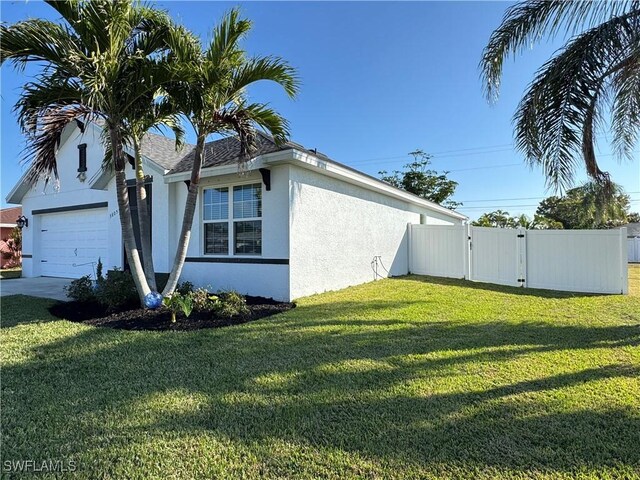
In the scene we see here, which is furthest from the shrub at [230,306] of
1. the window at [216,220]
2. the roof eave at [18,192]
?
the roof eave at [18,192]

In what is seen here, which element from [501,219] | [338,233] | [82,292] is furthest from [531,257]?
[501,219]

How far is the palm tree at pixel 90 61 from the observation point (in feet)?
17.9

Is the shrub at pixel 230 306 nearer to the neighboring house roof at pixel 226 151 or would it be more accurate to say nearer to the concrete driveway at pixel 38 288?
the neighboring house roof at pixel 226 151

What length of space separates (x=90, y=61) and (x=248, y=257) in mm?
4986

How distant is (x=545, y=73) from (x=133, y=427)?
7098mm

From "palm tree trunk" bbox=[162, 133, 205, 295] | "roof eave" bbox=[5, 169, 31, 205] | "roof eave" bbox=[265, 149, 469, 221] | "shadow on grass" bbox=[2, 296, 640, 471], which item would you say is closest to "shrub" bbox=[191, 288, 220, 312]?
"palm tree trunk" bbox=[162, 133, 205, 295]

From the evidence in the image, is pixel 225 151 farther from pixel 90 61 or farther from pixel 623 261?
pixel 623 261

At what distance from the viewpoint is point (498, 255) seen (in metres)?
11.2

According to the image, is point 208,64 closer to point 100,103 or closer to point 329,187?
point 100,103

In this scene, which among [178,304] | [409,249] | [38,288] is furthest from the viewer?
[409,249]

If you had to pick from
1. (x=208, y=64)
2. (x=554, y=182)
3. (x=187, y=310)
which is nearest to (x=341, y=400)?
(x=187, y=310)

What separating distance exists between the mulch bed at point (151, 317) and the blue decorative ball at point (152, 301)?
129mm

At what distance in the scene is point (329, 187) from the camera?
31.6 feet

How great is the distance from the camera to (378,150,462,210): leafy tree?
3052 cm
